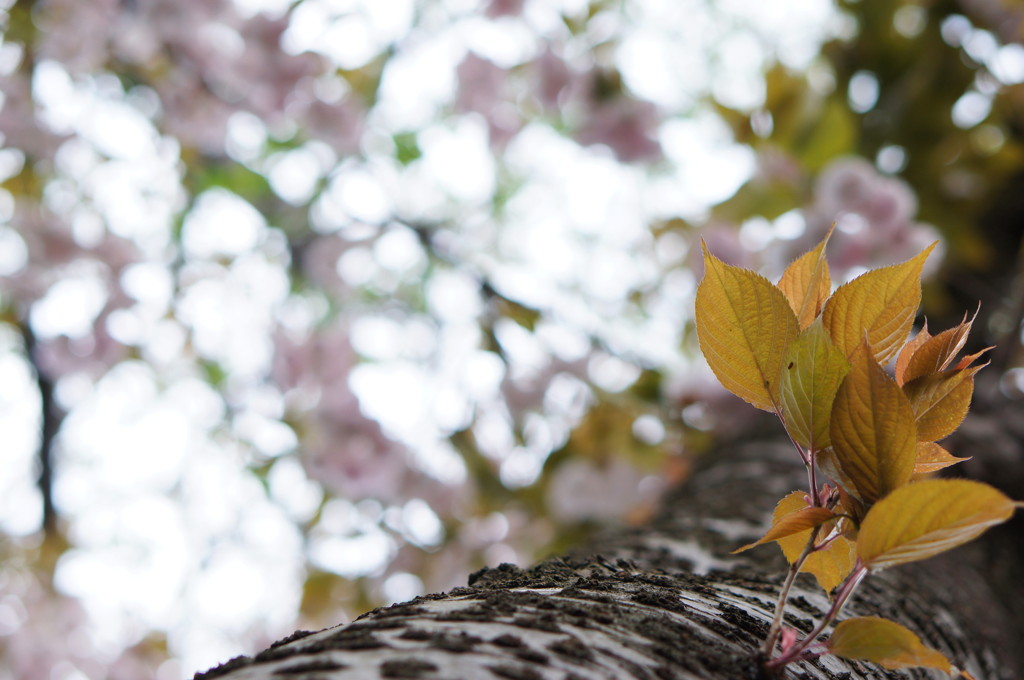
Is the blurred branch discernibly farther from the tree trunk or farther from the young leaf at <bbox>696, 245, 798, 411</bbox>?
the young leaf at <bbox>696, 245, 798, 411</bbox>

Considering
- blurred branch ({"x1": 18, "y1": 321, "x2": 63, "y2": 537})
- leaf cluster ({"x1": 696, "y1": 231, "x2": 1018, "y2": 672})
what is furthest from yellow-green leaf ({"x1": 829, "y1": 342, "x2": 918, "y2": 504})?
blurred branch ({"x1": 18, "y1": 321, "x2": 63, "y2": 537})

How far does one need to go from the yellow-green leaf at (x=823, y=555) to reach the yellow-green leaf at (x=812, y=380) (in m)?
0.04

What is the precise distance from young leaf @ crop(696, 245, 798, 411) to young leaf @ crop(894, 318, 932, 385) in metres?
0.06

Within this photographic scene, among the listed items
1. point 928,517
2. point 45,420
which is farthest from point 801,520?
point 45,420

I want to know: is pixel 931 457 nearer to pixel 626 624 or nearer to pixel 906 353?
pixel 906 353

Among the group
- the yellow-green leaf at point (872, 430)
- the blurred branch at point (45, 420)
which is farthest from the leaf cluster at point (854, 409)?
the blurred branch at point (45, 420)

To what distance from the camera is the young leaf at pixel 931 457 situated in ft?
1.06

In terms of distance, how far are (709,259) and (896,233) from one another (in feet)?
4.23

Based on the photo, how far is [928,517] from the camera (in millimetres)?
255

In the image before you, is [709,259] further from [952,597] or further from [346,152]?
[346,152]

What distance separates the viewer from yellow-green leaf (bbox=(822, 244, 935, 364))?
308mm

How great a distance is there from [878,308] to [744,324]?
0.06m

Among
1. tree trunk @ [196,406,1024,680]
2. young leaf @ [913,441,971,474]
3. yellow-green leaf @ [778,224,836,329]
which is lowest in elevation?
tree trunk @ [196,406,1024,680]

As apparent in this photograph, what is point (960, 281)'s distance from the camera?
1524 mm
